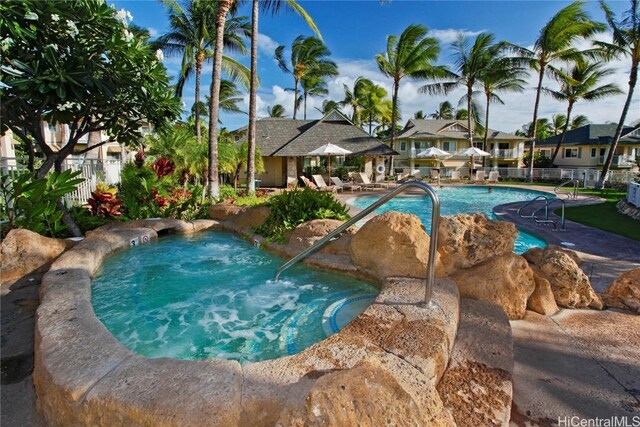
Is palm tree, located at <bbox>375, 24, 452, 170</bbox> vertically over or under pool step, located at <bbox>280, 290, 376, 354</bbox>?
over

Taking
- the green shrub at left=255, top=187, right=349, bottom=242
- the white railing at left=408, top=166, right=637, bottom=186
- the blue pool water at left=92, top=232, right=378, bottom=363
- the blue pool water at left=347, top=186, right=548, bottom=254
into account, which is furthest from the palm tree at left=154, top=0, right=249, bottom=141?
the white railing at left=408, top=166, right=637, bottom=186

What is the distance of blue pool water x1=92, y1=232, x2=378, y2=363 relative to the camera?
410 centimetres

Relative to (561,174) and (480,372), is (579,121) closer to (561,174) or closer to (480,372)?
(561,174)

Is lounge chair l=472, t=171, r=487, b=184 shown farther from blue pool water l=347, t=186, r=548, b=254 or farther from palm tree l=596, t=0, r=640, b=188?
palm tree l=596, t=0, r=640, b=188

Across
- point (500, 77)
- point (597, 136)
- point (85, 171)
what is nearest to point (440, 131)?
point (500, 77)

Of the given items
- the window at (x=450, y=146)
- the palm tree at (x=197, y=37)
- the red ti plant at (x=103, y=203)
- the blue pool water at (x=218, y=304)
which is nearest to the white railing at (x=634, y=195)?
the blue pool water at (x=218, y=304)

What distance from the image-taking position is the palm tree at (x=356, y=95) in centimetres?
4166

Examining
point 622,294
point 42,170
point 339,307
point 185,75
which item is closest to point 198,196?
point 42,170

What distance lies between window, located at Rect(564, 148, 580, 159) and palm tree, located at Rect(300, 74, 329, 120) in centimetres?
3182

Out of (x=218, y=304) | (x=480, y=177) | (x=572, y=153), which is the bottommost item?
(x=218, y=304)

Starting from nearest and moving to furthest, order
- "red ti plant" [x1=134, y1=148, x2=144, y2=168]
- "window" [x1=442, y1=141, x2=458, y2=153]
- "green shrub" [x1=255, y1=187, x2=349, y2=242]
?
"green shrub" [x1=255, y1=187, x2=349, y2=242] < "red ti plant" [x1=134, y1=148, x2=144, y2=168] < "window" [x1=442, y1=141, x2=458, y2=153]

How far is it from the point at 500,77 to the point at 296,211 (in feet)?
96.3

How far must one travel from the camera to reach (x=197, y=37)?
21.5 metres

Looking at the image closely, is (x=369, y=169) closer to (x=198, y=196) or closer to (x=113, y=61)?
(x=198, y=196)
